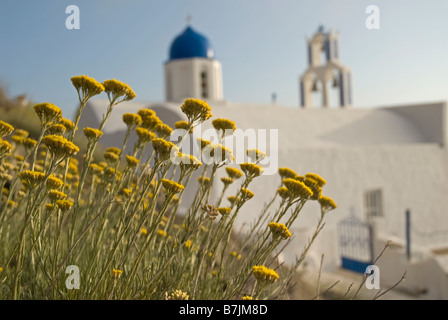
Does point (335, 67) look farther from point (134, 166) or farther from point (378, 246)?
point (134, 166)

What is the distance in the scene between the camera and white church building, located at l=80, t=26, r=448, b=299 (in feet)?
25.7

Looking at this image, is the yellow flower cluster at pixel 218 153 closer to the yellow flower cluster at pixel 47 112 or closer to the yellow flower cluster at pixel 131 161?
the yellow flower cluster at pixel 131 161

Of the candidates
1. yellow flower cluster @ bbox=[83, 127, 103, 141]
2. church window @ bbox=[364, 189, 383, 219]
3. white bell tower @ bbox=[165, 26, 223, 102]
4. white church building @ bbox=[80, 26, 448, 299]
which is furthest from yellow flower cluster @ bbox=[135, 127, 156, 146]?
white bell tower @ bbox=[165, 26, 223, 102]

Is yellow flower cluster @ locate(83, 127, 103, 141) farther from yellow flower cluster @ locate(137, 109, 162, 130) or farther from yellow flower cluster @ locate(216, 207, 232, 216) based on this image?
yellow flower cluster @ locate(216, 207, 232, 216)

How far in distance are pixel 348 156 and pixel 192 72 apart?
5.10 metres

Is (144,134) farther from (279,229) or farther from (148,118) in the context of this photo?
(279,229)

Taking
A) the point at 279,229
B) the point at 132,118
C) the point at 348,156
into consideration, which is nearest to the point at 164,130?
the point at 132,118

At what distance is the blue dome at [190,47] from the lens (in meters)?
12.2

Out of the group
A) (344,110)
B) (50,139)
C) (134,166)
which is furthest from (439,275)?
(50,139)

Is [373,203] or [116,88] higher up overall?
[116,88]

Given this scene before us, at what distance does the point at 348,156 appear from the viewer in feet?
30.8

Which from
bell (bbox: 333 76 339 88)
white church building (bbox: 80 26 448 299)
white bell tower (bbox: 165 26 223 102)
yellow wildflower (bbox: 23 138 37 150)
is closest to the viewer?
yellow wildflower (bbox: 23 138 37 150)

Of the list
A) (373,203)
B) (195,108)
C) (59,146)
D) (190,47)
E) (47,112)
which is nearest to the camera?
(59,146)

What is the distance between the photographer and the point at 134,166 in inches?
72.0
